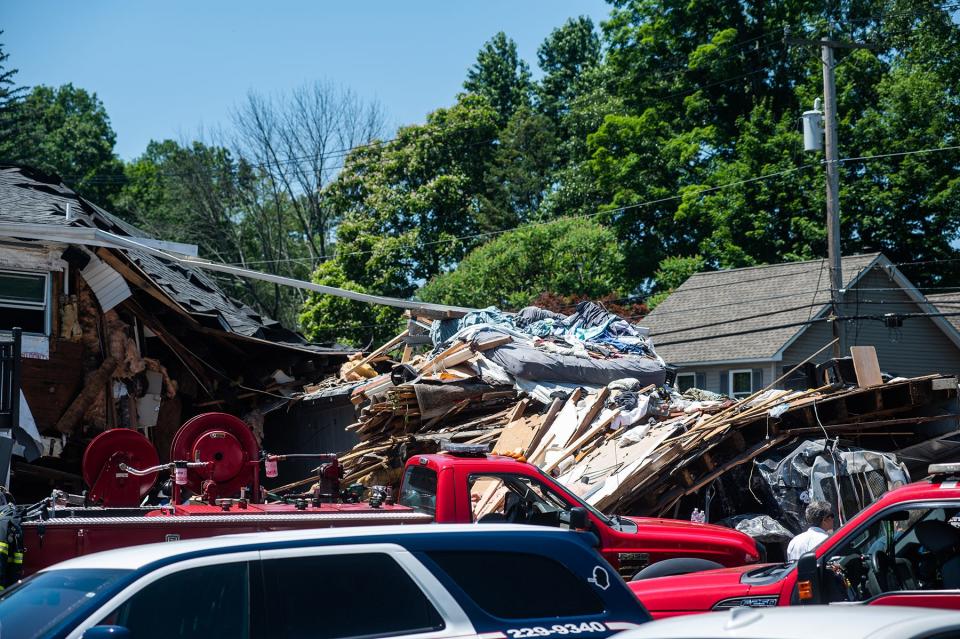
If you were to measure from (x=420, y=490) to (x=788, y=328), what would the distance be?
2580cm

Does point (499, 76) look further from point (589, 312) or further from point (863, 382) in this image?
point (863, 382)

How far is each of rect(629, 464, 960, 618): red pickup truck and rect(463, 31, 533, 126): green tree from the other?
57636 millimetres

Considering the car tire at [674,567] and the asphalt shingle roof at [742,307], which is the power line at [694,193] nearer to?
the asphalt shingle roof at [742,307]

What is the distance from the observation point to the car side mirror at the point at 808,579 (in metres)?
5.91

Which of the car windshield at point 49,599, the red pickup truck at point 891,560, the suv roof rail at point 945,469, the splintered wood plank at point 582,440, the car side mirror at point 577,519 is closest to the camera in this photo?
the car windshield at point 49,599

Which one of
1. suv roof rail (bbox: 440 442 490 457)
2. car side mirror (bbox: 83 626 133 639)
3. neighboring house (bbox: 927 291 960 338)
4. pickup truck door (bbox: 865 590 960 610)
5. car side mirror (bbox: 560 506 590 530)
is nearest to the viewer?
car side mirror (bbox: 83 626 133 639)

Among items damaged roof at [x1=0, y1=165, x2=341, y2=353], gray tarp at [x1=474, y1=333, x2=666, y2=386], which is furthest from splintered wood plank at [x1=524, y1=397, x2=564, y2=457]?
damaged roof at [x1=0, y1=165, x2=341, y2=353]

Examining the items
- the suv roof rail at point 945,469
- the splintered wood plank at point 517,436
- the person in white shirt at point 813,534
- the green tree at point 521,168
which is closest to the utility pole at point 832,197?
the splintered wood plank at point 517,436

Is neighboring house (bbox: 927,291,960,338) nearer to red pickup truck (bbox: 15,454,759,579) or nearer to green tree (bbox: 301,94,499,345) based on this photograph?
green tree (bbox: 301,94,499,345)

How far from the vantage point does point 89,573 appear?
466cm

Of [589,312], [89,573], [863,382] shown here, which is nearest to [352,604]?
[89,573]

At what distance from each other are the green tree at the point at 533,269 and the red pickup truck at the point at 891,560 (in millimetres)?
34977

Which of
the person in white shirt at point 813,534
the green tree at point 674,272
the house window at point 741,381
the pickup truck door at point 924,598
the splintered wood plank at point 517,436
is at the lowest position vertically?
the person in white shirt at point 813,534

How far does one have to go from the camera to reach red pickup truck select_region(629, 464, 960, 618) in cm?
589
